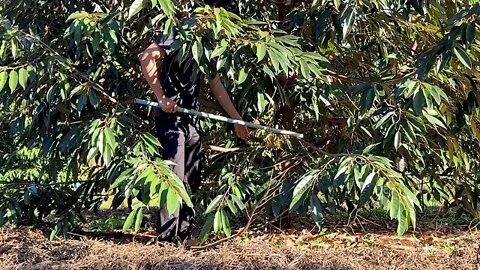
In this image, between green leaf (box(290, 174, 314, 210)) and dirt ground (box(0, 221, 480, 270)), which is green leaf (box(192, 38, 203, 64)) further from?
dirt ground (box(0, 221, 480, 270))

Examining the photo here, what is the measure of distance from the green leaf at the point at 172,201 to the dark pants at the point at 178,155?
2.08 feet

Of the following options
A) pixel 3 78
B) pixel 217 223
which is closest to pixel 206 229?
pixel 217 223

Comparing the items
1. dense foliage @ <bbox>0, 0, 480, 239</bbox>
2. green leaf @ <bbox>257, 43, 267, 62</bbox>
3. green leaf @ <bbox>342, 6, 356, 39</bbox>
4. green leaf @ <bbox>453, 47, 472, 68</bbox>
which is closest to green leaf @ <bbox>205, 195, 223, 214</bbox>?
dense foliage @ <bbox>0, 0, 480, 239</bbox>

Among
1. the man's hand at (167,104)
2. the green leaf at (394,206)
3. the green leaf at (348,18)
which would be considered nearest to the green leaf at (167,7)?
the man's hand at (167,104)

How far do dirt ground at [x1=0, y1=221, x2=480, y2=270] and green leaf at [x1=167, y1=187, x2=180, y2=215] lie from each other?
0.51 metres

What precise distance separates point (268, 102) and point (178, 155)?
644 millimetres

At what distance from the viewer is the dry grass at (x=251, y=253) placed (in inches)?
113

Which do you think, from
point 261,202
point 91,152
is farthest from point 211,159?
point 91,152

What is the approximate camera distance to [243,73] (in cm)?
271

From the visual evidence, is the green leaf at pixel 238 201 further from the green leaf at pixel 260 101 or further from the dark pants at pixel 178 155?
the green leaf at pixel 260 101

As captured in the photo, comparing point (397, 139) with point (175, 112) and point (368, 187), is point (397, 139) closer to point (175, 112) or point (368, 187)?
point (368, 187)

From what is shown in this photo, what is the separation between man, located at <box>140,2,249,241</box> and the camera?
119 inches

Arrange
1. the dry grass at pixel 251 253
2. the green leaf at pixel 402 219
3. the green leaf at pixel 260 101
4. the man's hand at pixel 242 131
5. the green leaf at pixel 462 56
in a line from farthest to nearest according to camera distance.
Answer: the man's hand at pixel 242 131, the green leaf at pixel 260 101, the dry grass at pixel 251 253, the green leaf at pixel 462 56, the green leaf at pixel 402 219

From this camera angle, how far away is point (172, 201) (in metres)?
2.41
